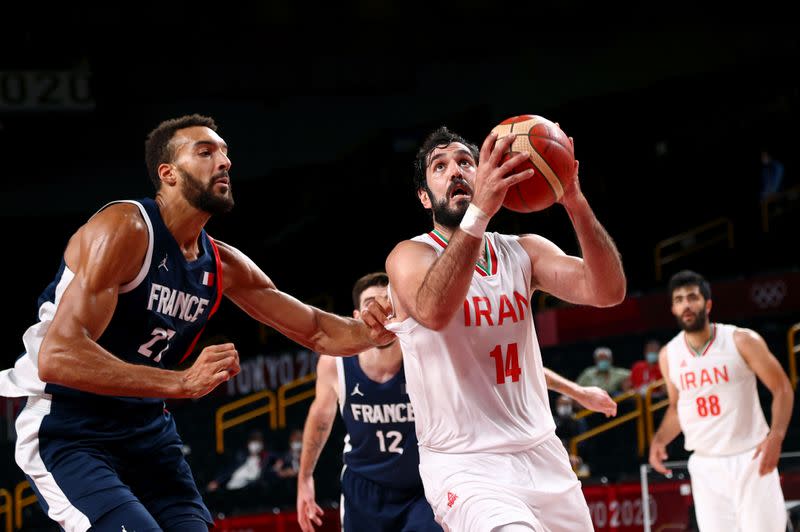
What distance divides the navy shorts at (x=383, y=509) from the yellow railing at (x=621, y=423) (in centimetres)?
511

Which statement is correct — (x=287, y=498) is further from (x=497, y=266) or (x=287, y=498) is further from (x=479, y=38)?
(x=479, y=38)

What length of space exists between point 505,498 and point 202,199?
1.65 m

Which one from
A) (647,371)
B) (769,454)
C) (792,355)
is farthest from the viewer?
(647,371)

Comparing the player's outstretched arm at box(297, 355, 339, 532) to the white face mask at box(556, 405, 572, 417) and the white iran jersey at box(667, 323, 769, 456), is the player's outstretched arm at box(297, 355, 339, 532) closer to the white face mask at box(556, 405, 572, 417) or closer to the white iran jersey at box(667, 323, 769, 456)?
the white iran jersey at box(667, 323, 769, 456)

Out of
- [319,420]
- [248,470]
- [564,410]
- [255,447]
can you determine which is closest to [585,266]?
[319,420]

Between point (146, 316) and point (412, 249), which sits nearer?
point (146, 316)

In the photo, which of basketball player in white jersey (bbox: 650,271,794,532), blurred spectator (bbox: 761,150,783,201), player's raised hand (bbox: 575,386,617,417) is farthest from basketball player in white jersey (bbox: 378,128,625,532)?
blurred spectator (bbox: 761,150,783,201)

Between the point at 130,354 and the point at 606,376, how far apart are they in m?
9.13

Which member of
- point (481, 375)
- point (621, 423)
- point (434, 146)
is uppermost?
point (434, 146)

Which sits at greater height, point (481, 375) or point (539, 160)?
point (539, 160)

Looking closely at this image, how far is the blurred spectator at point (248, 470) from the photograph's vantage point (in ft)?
40.4

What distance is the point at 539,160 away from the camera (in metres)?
4.02

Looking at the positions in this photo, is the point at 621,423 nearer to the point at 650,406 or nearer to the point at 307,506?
the point at 650,406

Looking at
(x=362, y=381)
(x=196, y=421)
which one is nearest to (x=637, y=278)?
(x=196, y=421)
